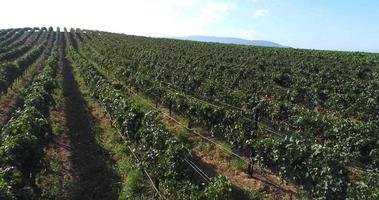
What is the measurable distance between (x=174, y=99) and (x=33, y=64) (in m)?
35.7

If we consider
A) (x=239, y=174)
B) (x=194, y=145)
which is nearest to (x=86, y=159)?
(x=194, y=145)

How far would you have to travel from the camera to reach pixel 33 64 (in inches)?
2201

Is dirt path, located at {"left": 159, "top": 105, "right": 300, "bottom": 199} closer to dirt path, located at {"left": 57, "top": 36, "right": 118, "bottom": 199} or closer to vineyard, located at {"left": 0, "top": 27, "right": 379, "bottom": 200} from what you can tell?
vineyard, located at {"left": 0, "top": 27, "right": 379, "bottom": 200}

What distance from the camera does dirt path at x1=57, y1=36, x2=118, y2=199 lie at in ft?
57.3

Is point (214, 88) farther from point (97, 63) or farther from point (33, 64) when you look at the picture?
point (33, 64)

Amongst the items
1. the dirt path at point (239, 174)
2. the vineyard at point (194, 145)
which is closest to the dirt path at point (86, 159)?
the vineyard at point (194, 145)

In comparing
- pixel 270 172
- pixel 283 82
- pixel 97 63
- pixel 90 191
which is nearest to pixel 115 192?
pixel 90 191

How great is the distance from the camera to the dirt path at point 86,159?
17453 millimetres

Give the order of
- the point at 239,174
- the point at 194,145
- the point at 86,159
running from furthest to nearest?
the point at 194,145, the point at 86,159, the point at 239,174

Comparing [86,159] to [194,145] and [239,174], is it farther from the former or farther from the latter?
[239,174]

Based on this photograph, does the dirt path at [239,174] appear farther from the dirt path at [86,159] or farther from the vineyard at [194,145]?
the dirt path at [86,159]

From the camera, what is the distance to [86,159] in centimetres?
2102

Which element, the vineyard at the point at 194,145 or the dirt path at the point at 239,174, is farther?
the dirt path at the point at 239,174

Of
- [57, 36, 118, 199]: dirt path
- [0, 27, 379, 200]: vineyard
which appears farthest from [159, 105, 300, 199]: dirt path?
[57, 36, 118, 199]: dirt path
